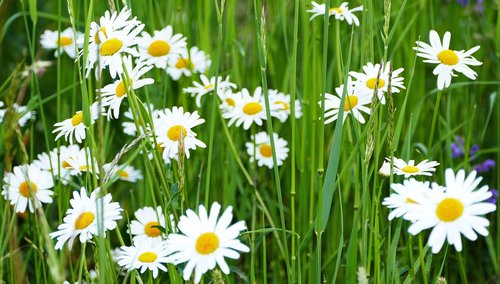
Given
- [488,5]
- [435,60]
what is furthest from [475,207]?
[488,5]

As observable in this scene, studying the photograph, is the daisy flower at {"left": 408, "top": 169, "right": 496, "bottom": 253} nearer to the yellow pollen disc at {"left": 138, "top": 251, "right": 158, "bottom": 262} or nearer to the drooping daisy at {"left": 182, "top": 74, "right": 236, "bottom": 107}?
the yellow pollen disc at {"left": 138, "top": 251, "right": 158, "bottom": 262}

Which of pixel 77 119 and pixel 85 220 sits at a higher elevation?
pixel 77 119

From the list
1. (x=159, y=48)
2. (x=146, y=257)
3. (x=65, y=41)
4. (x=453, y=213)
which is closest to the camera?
(x=453, y=213)

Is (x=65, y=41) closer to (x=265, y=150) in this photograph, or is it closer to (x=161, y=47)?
(x=161, y=47)

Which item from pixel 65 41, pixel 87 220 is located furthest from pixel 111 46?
pixel 65 41

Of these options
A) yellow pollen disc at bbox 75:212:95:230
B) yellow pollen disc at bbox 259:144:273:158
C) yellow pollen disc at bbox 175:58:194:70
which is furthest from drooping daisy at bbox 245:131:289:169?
yellow pollen disc at bbox 75:212:95:230

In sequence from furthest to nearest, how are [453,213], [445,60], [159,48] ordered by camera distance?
[159,48]
[445,60]
[453,213]
